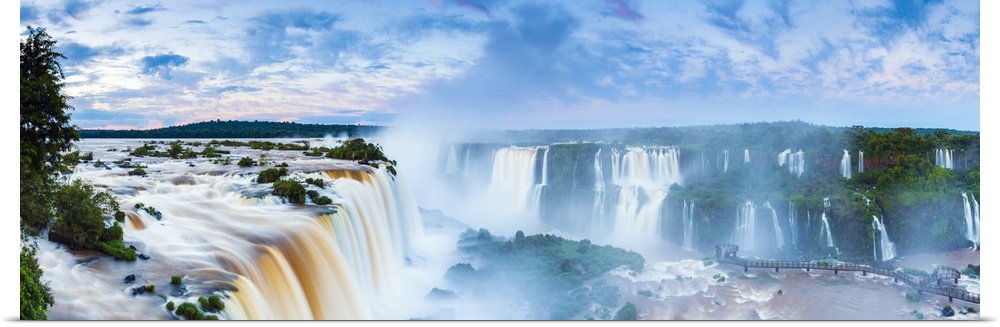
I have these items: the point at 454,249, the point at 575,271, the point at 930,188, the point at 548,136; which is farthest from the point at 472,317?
the point at 548,136

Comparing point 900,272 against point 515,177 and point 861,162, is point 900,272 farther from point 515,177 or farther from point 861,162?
point 515,177

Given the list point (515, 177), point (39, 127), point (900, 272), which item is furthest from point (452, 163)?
point (39, 127)

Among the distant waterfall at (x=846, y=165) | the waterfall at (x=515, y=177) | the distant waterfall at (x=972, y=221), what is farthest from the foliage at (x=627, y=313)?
the waterfall at (x=515, y=177)

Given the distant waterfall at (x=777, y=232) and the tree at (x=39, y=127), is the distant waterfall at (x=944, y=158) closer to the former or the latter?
the distant waterfall at (x=777, y=232)

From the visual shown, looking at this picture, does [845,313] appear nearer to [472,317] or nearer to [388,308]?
[472,317]

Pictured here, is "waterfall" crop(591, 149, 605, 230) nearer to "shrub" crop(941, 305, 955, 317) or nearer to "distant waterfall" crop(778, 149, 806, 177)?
"distant waterfall" crop(778, 149, 806, 177)

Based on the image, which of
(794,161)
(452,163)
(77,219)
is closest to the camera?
(77,219)
